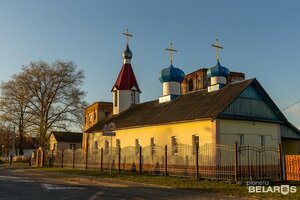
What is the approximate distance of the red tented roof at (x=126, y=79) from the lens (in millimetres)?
39000

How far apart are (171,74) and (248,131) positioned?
10.9 meters

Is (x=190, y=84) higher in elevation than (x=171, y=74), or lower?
higher

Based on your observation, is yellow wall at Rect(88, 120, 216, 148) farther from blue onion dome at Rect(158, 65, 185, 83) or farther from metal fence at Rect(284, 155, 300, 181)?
blue onion dome at Rect(158, 65, 185, 83)

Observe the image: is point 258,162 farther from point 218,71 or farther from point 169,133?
point 218,71

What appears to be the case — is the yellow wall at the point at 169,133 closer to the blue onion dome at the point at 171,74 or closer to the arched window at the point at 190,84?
the blue onion dome at the point at 171,74

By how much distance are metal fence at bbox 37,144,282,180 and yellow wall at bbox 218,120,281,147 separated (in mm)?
1130

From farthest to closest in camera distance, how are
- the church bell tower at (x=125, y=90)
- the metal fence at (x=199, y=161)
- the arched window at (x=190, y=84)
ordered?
the arched window at (x=190, y=84), the church bell tower at (x=125, y=90), the metal fence at (x=199, y=161)

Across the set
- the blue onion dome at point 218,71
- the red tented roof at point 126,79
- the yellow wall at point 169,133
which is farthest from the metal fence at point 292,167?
the red tented roof at point 126,79

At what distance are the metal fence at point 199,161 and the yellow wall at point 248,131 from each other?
1.13 m

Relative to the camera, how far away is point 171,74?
3250 centimetres

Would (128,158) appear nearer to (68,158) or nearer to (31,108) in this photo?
(68,158)

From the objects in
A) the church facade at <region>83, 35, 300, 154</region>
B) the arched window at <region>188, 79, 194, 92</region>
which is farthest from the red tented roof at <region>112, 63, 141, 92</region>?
the arched window at <region>188, 79, 194, 92</region>

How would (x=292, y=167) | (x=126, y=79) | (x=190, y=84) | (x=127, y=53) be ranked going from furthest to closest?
(x=190, y=84) < (x=127, y=53) < (x=126, y=79) < (x=292, y=167)

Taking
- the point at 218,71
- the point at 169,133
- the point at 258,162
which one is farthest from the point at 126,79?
the point at 258,162
